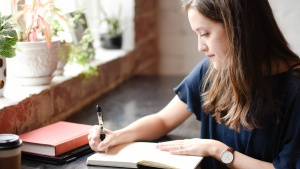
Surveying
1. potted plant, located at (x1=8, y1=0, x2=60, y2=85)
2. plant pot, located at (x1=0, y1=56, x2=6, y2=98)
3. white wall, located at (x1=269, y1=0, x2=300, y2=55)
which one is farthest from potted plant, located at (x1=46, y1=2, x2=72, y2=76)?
white wall, located at (x1=269, y1=0, x2=300, y2=55)

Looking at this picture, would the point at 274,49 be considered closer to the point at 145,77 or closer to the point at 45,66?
the point at 45,66

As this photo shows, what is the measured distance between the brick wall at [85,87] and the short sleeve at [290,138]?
84 centimetres

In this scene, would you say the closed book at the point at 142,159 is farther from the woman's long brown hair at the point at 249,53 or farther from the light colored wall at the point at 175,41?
the light colored wall at the point at 175,41

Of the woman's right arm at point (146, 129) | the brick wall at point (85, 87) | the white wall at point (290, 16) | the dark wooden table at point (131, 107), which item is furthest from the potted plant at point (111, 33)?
the woman's right arm at point (146, 129)

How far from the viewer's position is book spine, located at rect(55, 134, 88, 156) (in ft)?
4.68

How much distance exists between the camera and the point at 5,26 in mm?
1461

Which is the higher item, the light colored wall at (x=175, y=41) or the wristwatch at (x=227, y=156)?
the light colored wall at (x=175, y=41)

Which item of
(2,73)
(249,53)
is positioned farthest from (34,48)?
(249,53)

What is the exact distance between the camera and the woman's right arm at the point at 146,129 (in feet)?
4.84

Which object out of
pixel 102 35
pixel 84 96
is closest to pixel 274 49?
pixel 84 96

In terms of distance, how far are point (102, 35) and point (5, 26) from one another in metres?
1.36

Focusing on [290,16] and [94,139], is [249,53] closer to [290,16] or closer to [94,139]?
[94,139]

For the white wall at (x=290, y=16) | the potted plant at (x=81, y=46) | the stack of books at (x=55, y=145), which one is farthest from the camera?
the white wall at (x=290, y=16)

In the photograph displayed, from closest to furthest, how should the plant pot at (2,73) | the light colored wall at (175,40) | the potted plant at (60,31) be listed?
the plant pot at (2,73)
the potted plant at (60,31)
the light colored wall at (175,40)
